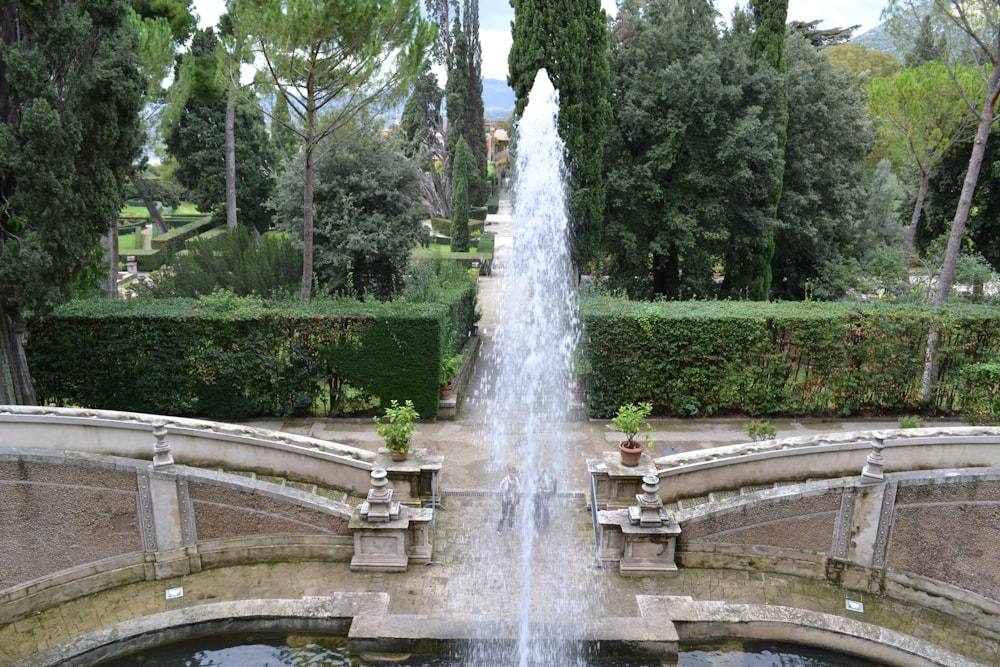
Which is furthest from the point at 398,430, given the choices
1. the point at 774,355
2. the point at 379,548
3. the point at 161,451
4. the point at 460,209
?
the point at 460,209

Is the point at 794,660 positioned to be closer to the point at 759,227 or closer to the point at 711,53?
the point at 759,227

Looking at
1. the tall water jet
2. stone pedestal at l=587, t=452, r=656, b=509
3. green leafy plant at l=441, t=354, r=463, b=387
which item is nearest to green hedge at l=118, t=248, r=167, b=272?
the tall water jet

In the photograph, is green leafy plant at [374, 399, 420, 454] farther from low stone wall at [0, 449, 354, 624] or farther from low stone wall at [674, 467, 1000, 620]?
low stone wall at [674, 467, 1000, 620]

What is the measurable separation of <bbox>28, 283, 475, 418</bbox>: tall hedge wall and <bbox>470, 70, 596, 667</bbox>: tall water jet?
2.25 metres

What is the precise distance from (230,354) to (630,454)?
24.9ft

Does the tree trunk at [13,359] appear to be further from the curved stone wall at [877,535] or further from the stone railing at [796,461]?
the curved stone wall at [877,535]

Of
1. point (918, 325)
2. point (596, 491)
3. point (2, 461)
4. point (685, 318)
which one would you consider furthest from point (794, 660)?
point (2, 461)

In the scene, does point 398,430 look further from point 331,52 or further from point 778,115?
point 778,115

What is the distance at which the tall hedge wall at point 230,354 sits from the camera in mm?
13141

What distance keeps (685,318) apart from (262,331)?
26.0 feet

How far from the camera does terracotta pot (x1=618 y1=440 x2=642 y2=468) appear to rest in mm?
10328

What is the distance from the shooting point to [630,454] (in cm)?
1033

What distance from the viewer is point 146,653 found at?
8.15 m

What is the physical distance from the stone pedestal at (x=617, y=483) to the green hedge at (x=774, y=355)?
3830 millimetres
